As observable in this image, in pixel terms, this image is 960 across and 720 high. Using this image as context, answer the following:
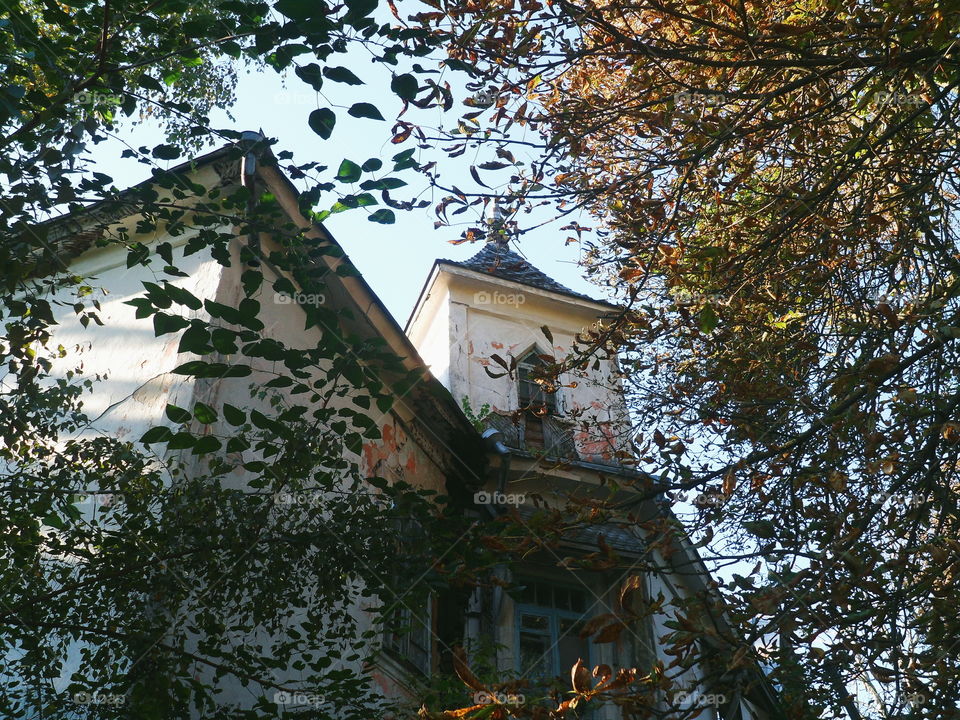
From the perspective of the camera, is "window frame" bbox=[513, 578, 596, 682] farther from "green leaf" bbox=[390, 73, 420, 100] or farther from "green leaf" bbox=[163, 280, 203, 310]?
"green leaf" bbox=[390, 73, 420, 100]

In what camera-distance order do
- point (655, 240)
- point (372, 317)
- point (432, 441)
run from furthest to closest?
point (432, 441) → point (372, 317) → point (655, 240)

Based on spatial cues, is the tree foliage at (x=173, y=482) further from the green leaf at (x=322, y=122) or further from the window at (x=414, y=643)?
the window at (x=414, y=643)

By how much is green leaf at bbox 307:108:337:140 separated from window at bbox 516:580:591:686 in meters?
5.54

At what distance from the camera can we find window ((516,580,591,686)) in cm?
850

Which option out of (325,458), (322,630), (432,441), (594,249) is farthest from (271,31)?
(432,441)

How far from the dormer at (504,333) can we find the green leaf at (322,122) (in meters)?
6.35

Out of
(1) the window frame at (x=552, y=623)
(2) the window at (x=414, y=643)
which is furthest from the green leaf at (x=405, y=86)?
(1) the window frame at (x=552, y=623)

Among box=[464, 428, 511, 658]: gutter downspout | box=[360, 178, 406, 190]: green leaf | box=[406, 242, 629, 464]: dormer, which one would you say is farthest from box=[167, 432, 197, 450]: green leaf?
box=[406, 242, 629, 464]: dormer

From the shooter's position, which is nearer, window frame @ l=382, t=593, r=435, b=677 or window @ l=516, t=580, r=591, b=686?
window frame @ l=382, t=593, r=435, b=677

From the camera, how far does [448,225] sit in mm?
5398

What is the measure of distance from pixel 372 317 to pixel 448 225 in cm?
267

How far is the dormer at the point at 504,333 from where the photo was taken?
10984mm

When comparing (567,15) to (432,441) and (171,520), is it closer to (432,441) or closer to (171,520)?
(171,520)

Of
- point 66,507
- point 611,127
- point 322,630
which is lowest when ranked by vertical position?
point 322,630
